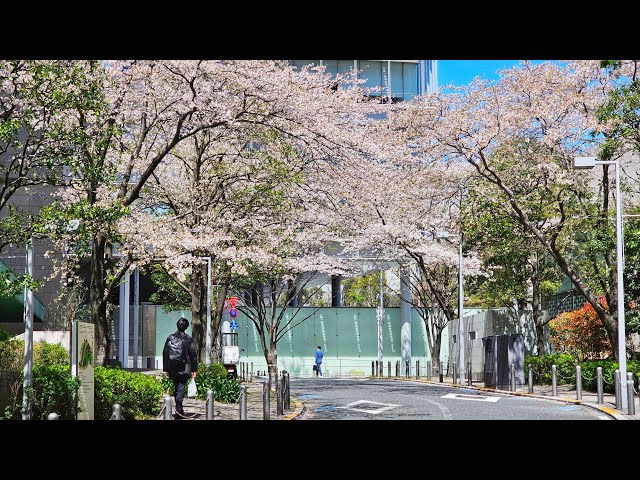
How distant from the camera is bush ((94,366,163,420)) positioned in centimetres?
1472

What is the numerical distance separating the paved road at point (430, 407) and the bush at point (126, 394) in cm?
301

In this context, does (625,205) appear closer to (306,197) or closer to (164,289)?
(306,197)

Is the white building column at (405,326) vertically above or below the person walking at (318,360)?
above

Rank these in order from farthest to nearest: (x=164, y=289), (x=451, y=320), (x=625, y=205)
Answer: (x=164, y=289) < (x=451, y=320) < (x=625, y=205)

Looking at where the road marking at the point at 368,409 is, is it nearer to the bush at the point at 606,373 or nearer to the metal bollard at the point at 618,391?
the metal bollard at the point at 618,391

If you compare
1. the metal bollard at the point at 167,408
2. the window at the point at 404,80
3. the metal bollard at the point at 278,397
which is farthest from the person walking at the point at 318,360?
the metal bollard at the point at 167,408

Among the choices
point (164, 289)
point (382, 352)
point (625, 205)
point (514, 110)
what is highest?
Answer: point (514, 110)

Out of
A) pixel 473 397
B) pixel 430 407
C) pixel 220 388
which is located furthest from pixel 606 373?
pixel 220 388

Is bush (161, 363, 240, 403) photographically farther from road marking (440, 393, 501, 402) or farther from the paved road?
road marking (440, 393, 501, 402)

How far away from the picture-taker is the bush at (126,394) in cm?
1472

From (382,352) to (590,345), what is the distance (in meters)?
15.9

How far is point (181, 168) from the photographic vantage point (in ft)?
96.1

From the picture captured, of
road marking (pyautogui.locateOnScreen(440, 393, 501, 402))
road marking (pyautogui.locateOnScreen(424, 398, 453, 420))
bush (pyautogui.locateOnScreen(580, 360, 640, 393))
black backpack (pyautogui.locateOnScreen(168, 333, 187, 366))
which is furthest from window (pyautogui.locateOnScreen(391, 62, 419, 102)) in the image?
black backpack (pyautogui.locateOnScreen(168, 333, 187, 366))
